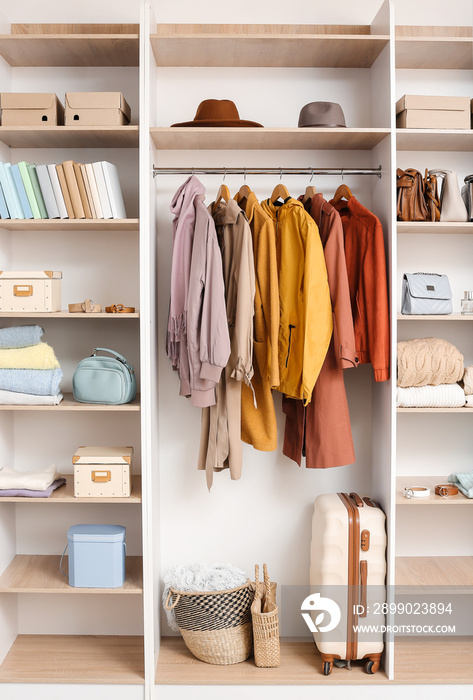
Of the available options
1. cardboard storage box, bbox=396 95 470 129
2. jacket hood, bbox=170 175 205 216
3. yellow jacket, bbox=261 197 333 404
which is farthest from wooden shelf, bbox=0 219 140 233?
cardboard storage box, bbox=396 95 470 129

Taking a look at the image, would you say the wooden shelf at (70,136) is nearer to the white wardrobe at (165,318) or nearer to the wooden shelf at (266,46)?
the white wardrobe at (165,318)

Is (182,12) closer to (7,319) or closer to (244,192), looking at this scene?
(244,192)

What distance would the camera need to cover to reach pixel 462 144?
8.71ft

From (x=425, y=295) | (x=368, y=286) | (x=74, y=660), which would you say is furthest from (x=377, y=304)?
(x=74, y=660)

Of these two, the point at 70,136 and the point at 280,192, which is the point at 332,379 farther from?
the point at 70,136

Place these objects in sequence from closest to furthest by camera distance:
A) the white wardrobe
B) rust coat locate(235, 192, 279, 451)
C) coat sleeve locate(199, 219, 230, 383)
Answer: coat sleeve locate(199, 219, 230, 383) → rust coat locate(235, 192, 279, 451) → the white wardrobe

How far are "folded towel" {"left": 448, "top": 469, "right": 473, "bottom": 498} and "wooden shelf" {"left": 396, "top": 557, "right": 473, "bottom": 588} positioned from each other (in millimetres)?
385

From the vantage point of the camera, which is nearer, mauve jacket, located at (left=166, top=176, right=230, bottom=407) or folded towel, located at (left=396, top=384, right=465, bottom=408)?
mauve jacket, located at (left=166, top=176, right=230, bottom=407)

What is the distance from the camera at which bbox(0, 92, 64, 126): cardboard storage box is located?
2445 mm

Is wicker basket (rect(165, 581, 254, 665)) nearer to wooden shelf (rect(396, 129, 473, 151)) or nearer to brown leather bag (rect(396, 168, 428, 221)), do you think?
brown leather bag (rect(396, 168, 428, 221))

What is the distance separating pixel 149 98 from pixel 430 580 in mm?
2365

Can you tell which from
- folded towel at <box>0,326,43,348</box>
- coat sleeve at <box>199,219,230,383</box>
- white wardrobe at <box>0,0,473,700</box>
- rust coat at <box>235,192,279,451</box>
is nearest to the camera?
coat sleeve at <box>199,219,230,383</box>

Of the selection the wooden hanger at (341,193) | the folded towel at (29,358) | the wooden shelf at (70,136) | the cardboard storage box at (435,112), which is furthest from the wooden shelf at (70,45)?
the folded towel at (29,358)

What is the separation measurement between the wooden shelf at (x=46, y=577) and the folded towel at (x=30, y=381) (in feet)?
2.67
